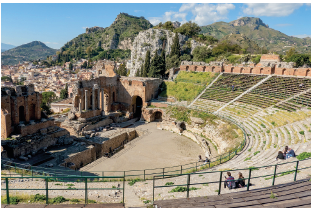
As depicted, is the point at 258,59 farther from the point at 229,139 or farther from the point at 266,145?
the point at 266,145

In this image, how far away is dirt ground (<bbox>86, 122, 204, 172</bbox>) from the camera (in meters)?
20.4

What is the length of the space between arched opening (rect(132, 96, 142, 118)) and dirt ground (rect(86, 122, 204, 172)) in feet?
29.4

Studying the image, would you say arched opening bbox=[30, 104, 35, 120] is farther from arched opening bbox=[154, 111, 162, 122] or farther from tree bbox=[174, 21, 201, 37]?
tree bbox=[174, 21, 201, 37]

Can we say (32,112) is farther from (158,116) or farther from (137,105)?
(137,105)

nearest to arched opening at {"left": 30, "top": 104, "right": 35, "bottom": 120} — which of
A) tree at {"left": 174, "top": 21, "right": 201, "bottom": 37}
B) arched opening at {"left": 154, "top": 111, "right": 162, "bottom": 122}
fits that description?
arched opening at {"left": 154, "top": 111, "right": 162, "bottom": 122}

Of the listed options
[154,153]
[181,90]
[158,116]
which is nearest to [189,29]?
[181,90]

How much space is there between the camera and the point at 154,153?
912 inches

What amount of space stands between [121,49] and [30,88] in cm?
15545

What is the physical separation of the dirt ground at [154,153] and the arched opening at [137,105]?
8960mm

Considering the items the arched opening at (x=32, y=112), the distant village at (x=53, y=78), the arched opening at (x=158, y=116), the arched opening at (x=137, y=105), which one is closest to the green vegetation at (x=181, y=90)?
the arched opening at (x=158, y=116)

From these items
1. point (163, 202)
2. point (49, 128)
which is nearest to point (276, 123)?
point (163, 202)

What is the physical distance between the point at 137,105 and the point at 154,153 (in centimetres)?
1741

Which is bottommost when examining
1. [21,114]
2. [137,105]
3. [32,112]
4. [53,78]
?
[137,105]

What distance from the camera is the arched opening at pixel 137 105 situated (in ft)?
122
